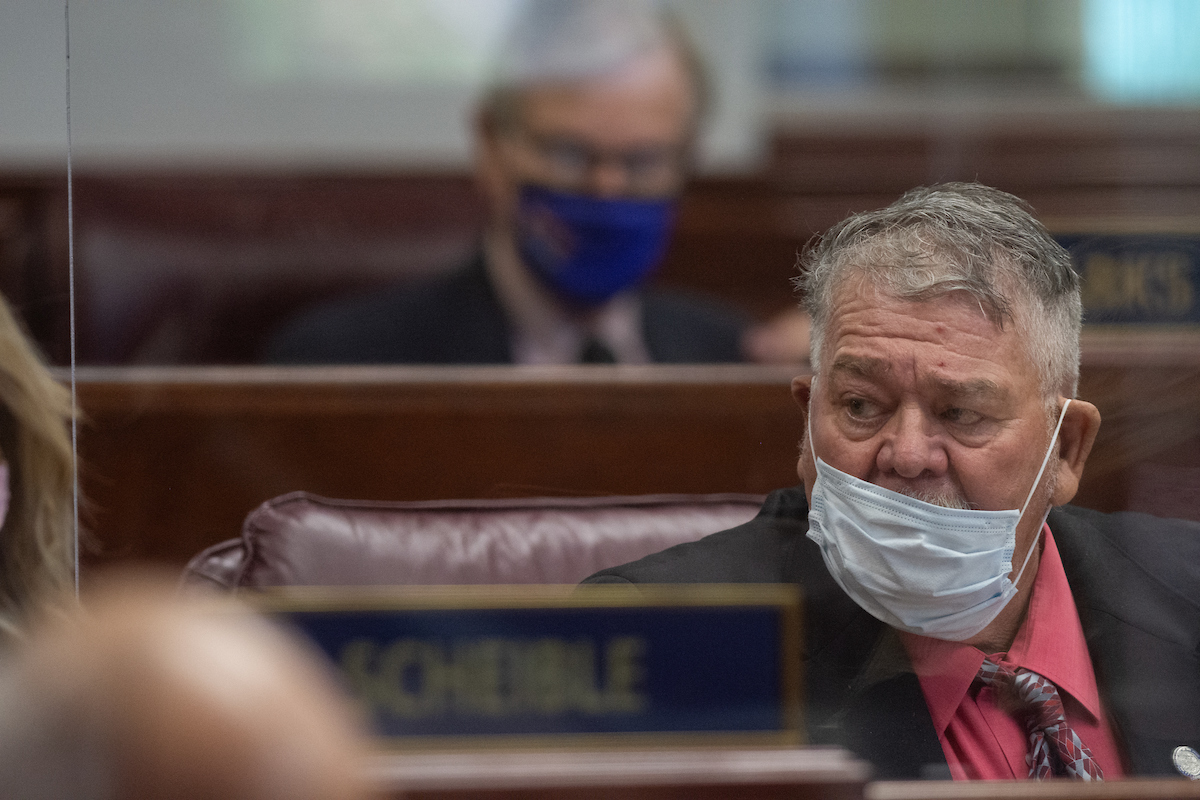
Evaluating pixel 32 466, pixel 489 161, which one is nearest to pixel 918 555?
pixel 489 161

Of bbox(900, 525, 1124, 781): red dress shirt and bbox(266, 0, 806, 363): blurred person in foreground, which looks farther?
bbox(266, 0, 806, 363): blurred person in foreground

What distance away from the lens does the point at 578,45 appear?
1.35 m

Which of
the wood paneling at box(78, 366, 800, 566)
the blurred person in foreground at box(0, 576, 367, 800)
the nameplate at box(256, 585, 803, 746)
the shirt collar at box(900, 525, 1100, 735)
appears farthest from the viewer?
the wood paneling at box(78, 366, 800, 566)

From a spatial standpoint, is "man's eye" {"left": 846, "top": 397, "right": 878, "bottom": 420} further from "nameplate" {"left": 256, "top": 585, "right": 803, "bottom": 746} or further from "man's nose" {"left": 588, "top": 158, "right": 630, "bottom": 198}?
"man's nose" {"left": 588, "top": 158, "right": 630, "bottom": 198}

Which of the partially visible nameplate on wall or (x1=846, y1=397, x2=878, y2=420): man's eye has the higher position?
the partially visible nameplate on wall

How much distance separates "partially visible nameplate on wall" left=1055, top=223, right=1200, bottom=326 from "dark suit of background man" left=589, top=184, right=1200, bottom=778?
0.04m

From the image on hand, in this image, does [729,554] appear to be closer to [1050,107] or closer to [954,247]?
[954,247]

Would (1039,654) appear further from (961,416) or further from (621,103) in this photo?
(621,103)

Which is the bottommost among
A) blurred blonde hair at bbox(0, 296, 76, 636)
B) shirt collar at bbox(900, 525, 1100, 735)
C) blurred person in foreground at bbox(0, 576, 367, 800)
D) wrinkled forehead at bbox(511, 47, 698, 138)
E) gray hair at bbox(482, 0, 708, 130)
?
shirt collar at bbox(900, 525, 1100, 735)

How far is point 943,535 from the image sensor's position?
1.12 metres

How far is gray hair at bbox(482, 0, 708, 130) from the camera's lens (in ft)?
4.32

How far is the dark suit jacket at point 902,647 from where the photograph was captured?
1098mm

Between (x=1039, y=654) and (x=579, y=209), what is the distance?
70cm

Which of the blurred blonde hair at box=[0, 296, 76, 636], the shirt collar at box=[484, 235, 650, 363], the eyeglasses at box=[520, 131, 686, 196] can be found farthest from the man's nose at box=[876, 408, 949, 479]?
the blurred blonde hair at box=[0, 296, 76, 636]
